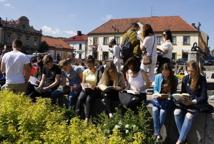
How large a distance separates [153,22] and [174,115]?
8235 cm

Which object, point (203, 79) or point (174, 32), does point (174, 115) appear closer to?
point (203, 79)

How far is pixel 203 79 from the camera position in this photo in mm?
7625

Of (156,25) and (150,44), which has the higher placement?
(156,25)

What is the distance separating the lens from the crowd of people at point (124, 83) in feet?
25.1

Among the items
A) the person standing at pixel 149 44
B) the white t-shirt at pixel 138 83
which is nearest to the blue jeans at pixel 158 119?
the white t-shirt at pixel 138 83

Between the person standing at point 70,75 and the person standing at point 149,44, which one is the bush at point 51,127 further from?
the person standing at point 149,44

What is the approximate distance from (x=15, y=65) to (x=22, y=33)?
334ft

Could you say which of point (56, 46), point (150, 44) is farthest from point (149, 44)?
point (56, 46)

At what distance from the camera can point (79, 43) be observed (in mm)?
120250

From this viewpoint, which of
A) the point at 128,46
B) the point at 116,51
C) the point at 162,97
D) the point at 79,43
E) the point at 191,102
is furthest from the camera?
the point at 79,43

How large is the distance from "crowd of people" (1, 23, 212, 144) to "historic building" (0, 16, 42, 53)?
90978 millimetres

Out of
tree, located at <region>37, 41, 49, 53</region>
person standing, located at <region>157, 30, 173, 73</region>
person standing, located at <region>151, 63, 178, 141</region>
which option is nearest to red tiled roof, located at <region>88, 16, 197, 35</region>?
tree, located at <region>37, 41, 49, 53</region>

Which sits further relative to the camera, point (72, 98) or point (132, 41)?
point (132, 41)

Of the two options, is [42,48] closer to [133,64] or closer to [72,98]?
[72,98]
